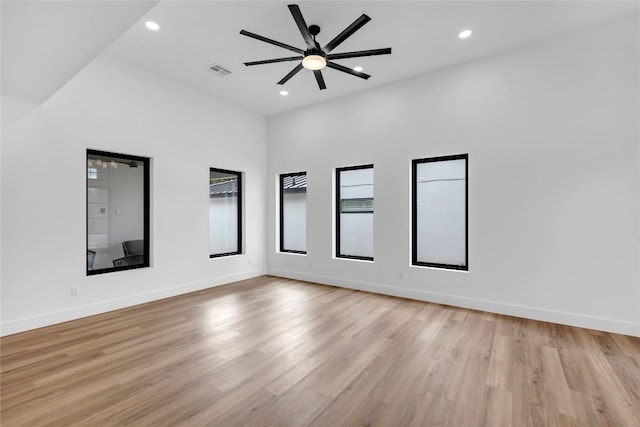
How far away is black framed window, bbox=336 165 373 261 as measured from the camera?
215 inches

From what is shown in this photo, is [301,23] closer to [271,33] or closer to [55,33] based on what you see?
[271,33]

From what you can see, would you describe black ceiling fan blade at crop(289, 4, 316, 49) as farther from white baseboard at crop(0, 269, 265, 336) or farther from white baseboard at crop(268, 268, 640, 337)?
white baseboard at crop(0, 269, 265, 336)

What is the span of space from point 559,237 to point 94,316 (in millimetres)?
6253

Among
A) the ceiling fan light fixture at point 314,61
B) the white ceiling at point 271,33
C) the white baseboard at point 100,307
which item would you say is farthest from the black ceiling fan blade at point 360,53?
the white baseboard at point 100,307

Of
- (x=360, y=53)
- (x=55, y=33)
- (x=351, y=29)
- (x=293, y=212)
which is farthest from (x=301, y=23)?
(x=293, y=212)

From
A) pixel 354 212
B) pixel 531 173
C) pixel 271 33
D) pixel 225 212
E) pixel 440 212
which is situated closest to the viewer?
pixel 271 33

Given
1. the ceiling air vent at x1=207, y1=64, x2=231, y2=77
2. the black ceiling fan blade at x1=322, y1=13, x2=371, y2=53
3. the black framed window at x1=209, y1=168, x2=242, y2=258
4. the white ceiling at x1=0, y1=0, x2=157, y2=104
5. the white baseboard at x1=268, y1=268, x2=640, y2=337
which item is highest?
the ceiling air vent at x1=207, y1=64, x2=231, y2=77

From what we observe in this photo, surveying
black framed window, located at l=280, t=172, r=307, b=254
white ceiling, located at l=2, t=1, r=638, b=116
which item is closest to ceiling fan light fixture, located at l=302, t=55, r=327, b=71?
white ceiling, located at l=2, t=1, r=638, b=116

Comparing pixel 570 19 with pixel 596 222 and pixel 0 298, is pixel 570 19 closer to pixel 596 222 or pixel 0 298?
pixel 596 222

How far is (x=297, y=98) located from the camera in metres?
5.65

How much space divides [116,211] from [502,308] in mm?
5919

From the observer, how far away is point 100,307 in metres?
4.00

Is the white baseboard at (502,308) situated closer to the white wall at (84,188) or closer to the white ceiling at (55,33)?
the white wall at (84,188)

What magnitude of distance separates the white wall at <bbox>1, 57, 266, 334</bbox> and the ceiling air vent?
0.88 meters
